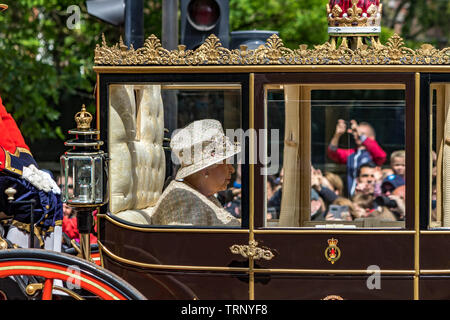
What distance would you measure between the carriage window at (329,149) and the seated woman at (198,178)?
24cm

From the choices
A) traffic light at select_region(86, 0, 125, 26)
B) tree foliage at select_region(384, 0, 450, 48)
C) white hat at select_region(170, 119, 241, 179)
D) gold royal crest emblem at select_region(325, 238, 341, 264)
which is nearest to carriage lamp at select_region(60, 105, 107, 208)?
white hat at select_region(170, 119, 241, 179)

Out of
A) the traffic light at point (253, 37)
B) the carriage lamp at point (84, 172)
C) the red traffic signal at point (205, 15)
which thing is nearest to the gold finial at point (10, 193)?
the carriage lamp at point (84, 172)

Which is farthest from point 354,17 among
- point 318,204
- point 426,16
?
point 426,16

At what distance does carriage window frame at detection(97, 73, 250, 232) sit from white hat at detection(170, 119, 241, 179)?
21 cm

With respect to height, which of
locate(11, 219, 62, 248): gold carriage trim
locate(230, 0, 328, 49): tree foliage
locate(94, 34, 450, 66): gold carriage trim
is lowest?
locate(11, 219, 62, 248): gold carriage trim

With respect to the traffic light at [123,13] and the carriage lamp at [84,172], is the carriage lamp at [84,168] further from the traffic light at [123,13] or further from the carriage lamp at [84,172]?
the traffic light at [123,13]

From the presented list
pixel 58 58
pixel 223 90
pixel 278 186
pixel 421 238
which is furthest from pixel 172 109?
pixel 58 58

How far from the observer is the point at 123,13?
658 cm

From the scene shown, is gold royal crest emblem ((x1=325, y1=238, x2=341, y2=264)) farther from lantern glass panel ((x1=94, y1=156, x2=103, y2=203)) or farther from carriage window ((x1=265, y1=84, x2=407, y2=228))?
lantern glass panel ((x1=94, y1=156, x2=103, y2=203))

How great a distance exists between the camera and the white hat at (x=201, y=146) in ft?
14.9

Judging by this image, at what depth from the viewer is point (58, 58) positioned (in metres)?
11.1

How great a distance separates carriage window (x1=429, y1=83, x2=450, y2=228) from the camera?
14.8 feet

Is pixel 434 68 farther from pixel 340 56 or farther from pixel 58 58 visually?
pixel 58 58

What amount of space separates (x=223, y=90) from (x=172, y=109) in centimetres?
146
